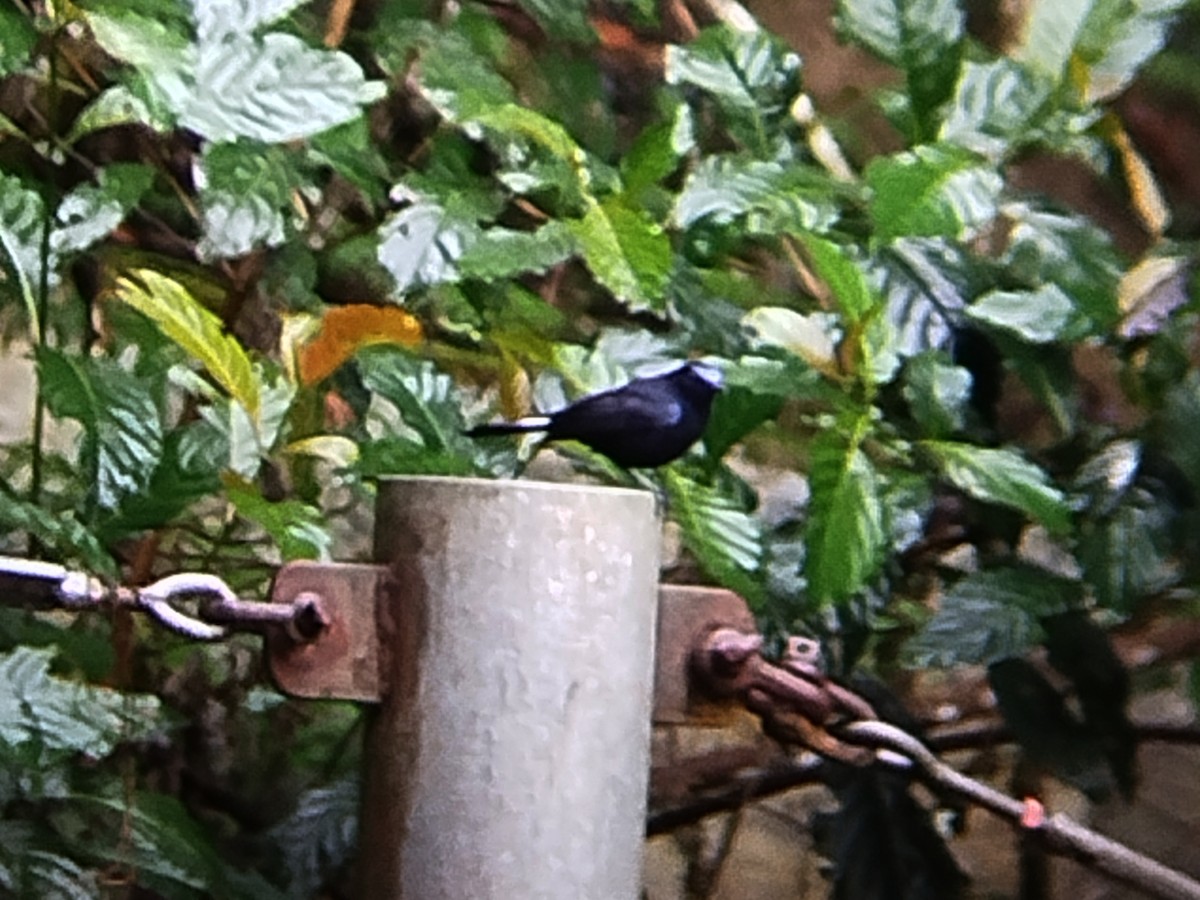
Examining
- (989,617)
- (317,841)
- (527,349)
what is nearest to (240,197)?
(527,349)

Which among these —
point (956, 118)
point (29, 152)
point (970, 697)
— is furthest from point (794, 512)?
point (29, 152)

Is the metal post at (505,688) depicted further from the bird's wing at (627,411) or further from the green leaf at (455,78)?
the green leaf at (455,78)

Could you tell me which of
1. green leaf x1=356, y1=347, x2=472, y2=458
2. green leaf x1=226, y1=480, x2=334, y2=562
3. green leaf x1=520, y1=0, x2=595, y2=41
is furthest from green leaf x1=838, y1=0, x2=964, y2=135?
green leaf x1=226, y1=480, x2=334, y2=562

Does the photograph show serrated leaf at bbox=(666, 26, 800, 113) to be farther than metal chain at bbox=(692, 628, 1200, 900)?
Yes

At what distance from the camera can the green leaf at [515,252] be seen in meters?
0.85

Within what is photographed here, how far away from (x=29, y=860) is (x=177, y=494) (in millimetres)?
246

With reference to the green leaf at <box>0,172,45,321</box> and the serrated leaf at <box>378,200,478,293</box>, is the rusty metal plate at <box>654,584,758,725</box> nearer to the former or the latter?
the serrated leaf at <box>378,200,478,293</box>

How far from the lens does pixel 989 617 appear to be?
0.93 meters

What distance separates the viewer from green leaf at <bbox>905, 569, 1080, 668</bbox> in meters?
0.92

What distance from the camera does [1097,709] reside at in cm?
102

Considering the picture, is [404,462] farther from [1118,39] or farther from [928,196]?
[1118,39]

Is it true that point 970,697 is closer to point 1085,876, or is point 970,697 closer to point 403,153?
point 1085,876

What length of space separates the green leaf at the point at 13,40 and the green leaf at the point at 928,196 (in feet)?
1.50

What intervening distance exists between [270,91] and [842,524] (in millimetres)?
370
